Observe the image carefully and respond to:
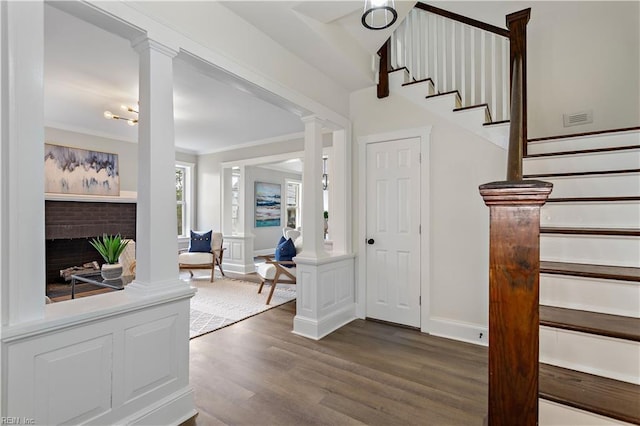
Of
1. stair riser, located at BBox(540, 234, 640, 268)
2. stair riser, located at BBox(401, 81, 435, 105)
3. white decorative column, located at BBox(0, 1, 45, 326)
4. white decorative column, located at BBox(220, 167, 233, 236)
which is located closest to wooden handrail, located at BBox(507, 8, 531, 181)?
stair riser, located at BBox(540, 234, 640, 268)

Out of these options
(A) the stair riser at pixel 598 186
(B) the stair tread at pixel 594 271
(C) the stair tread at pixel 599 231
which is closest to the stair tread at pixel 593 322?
(B) the stair tread at pixel 594 271

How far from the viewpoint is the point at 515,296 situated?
0.80 m

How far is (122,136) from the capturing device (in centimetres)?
550

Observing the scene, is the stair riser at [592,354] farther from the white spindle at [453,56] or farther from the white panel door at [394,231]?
the white spindle at [453,56]

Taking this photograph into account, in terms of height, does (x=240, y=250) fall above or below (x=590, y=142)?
below

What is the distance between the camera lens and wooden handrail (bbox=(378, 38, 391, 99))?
3.35m

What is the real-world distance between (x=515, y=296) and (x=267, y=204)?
777cm

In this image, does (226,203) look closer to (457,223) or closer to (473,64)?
(457,223)

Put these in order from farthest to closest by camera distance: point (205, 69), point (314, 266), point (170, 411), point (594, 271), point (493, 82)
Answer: point (314, 266), point (493, 82), point (205, 69), point (170, 411), point (594, 271)

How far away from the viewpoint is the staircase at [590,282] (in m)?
1.15

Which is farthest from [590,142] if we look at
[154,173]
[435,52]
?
[154,173]

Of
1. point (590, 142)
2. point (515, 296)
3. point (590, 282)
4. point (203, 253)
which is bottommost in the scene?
point (203, 253)

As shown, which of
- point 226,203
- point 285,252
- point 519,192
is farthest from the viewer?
point 226,203

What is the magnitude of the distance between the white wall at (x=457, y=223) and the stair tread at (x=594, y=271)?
1222mm
